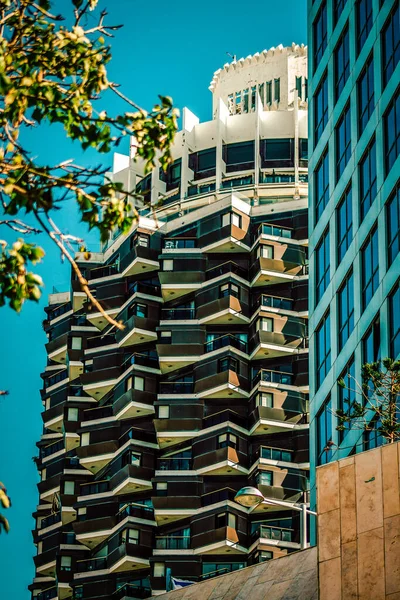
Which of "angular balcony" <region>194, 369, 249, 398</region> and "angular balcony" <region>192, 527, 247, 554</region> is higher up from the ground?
"angular balcony" <region>194, 369, 249, 398</region>

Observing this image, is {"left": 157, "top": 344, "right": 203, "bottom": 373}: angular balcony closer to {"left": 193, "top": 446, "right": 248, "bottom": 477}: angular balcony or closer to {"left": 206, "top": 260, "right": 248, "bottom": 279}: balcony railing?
{"left": 206, "top": 260, "right": 248, "bottom": 279}: balcony railing

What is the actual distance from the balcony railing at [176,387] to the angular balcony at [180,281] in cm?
654

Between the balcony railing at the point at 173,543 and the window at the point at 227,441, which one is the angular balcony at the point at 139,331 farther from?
the balcony railing at the point at 173,543

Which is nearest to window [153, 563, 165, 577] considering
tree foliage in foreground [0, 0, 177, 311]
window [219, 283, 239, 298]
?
window [219, 283, 239, 298]

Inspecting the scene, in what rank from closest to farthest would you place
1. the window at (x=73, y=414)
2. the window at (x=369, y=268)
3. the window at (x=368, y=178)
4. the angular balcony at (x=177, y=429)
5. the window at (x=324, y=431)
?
the window at (x=369, y=268), the window at (x=368, y=178), the window at (x=324, y=431), the angular balcony at (x=177, y=429), the window at (x=73, y=414)

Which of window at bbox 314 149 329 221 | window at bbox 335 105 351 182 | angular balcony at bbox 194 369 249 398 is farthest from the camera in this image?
angular balcony at bbox 194 369 249 398

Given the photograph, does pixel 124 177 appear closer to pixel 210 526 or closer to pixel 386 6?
pixel 210 526

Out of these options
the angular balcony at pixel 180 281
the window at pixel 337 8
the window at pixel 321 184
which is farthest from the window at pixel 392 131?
the angular balcony at pixel 180 281

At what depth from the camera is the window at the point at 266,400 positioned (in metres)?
96.2

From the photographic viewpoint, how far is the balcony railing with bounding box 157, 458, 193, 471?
9894 centimetres

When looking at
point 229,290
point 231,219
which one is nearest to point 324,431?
point 229,290

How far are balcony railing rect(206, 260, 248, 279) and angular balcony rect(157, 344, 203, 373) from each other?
17.9ft

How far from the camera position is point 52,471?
113938 millimetres

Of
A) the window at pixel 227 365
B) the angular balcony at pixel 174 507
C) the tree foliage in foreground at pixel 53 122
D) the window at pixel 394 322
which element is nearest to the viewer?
the tree foliage in foreground at pixel 53 122
